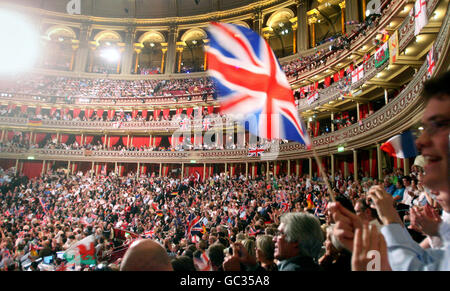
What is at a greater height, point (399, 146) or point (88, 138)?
point (88, 138)

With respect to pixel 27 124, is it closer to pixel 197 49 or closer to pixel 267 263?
pixel 197 49

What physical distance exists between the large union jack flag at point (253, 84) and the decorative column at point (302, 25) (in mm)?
26521

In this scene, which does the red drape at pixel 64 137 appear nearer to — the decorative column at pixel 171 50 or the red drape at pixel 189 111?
the decorative column at pixel 171 50

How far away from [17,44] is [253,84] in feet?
141

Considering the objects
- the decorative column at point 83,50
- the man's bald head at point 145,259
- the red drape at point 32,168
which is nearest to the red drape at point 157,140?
the red drape at point 32,168

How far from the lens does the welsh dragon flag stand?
495 cm

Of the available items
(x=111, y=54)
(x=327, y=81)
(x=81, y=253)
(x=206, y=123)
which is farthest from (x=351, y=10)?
(x=111, y=54)

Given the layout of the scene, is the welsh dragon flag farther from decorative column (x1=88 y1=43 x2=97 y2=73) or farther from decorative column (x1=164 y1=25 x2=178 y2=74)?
decorative column (x1=88 y1=43 x2=97 y2=73)

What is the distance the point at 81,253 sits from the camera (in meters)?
5.06

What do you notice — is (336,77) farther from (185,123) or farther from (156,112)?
(156,112)

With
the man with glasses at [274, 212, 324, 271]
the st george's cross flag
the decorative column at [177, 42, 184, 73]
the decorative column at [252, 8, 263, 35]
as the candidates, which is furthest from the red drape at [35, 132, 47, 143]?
the man with glasses at [274, 212, 324, 271]

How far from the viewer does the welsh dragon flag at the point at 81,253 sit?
195 inches

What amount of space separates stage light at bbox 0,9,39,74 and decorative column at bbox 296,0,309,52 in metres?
32.5

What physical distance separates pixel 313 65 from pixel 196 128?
44.9 feet
